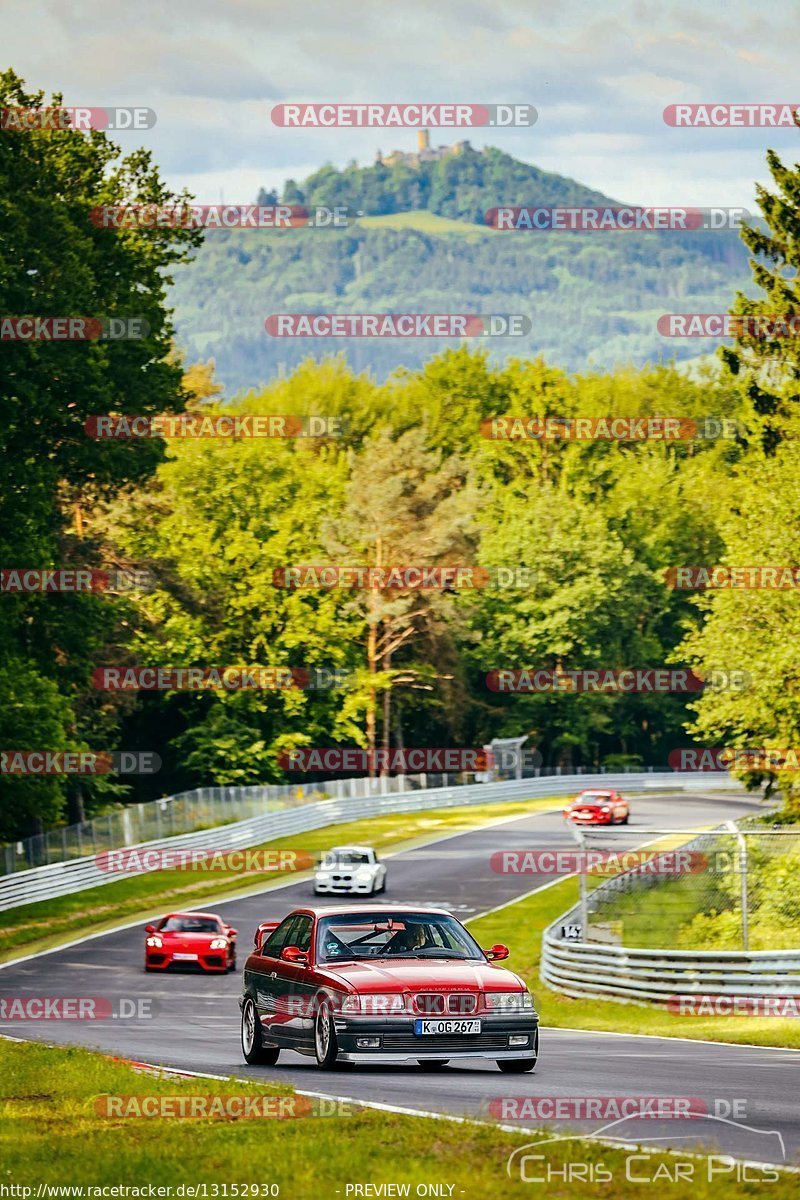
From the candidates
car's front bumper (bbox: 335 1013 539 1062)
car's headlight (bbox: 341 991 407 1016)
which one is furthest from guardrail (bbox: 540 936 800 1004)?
car's headlight (bbox: 341 991 407 1016)

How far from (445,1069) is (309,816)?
4984 cm

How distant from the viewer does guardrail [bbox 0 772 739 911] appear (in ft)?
151

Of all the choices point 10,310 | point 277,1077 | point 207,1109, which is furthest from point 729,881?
point 10,310

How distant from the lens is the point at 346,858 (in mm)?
47156

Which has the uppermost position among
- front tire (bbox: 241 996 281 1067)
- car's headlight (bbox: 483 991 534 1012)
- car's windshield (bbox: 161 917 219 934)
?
car's headlight (bbox: 483 991 534 1012)

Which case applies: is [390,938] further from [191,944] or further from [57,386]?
[57,386]

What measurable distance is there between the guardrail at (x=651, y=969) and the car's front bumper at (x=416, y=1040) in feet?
31.9

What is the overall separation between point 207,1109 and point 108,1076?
320cm

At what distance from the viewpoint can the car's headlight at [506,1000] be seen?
1472cm

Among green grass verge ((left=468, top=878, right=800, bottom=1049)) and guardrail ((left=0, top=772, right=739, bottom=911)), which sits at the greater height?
green grass verge ((left=468, top=878, right=800, bottom=1049))

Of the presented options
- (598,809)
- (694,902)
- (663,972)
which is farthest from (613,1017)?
(598,809)

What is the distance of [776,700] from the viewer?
38.2 m

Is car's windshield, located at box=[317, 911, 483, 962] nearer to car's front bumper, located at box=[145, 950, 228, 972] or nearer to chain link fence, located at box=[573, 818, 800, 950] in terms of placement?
chain link fence, located at box=[573, 818, 800, 950]

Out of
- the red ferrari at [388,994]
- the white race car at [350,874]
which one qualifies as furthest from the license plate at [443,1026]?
the white race car at [350,874]
